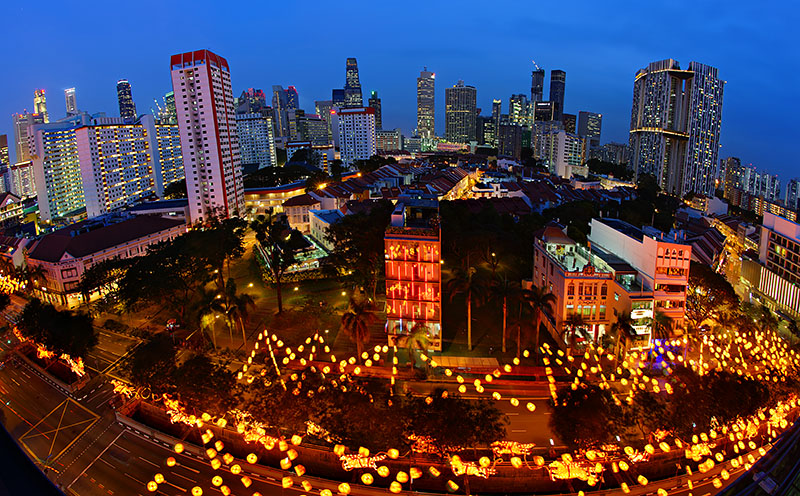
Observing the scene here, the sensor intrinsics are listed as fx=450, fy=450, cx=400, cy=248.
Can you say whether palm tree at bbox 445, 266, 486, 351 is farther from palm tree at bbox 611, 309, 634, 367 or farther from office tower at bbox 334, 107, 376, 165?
office tower at bbox 334, 107, 376, 165

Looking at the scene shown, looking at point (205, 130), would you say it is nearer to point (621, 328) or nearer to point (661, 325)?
point (621, 328)

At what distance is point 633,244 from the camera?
36.8 meters

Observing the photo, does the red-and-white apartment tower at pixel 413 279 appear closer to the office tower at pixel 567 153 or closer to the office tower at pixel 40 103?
the office tower at pixel 567 153

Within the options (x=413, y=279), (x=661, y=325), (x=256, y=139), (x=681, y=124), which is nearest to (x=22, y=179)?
(x=256, y=139)

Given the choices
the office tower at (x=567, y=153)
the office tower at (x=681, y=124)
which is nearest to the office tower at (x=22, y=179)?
the office tower at (x=567, y=153)

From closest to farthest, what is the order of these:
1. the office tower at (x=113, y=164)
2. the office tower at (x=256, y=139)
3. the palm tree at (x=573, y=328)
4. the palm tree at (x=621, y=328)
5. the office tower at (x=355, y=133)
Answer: the palm tree at (x=621, y=328)
the palm tree at (x=573, y=328)
the office tower at (x=113, y=164)
the office tower at (x=355, y=133)
the office tower at (x=256, y=139)

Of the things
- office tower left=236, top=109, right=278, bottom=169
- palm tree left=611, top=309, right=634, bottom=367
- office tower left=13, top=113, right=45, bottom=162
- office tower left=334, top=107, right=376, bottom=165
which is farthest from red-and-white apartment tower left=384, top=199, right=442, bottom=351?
office tower left=13, top=113, right=45, bottom=162

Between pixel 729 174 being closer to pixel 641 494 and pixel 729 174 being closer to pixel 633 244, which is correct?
pixel 633 244

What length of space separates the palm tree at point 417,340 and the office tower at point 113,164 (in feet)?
303

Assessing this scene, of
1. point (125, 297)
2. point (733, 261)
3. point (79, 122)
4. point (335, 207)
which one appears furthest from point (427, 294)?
point (79, 122)

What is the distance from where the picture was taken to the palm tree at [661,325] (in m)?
33.2

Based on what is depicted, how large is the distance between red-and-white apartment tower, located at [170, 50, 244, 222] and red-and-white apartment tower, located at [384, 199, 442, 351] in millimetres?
46370

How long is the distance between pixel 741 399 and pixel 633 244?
1382 centimetres

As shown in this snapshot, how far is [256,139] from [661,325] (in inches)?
6110
